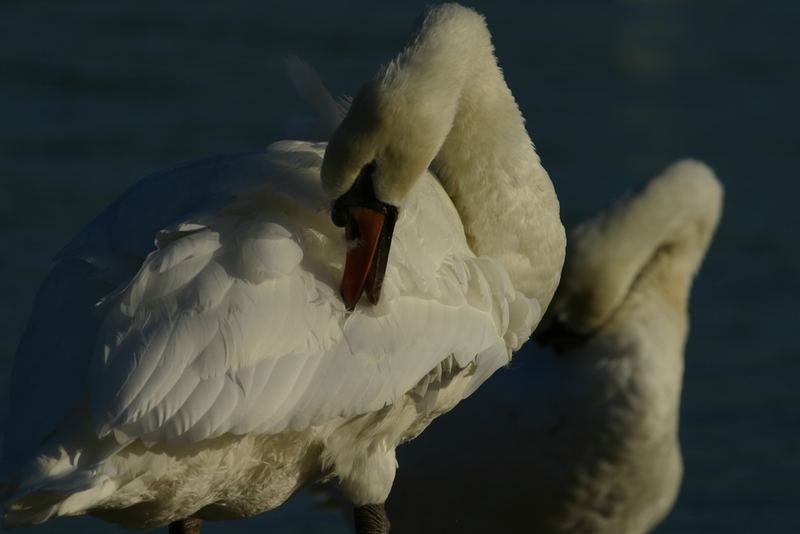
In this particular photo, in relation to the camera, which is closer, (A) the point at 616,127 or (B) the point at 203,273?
(B) the point at 203,273

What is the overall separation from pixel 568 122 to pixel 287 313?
752 cm

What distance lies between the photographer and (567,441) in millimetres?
6758

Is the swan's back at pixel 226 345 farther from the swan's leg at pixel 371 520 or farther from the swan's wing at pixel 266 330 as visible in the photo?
the swan's leg at pixel 371 520

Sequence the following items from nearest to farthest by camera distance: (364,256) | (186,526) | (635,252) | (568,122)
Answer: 1. (364,256)
2. (186,526)
3. (635,252)
4. (568,122)

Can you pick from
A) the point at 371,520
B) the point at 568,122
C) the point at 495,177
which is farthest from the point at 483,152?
the point at 568,122

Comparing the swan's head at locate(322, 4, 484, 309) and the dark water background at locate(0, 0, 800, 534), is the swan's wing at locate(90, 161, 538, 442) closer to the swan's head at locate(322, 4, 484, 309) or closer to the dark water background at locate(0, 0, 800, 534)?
the swan's head at locate(322, 4, 484, 309)

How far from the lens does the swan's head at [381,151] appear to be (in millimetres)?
4457

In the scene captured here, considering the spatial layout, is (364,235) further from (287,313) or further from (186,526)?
(186,526)

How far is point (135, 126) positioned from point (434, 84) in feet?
21.3

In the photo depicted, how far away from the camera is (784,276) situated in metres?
9.71

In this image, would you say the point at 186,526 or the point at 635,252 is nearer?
the point at 186,526

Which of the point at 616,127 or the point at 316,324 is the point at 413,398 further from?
the point at 616,127

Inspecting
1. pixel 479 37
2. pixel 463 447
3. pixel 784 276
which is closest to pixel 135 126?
pixel 784 276

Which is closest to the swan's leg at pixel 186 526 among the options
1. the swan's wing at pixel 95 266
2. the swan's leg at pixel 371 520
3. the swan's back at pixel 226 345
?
the swan's back at pixel 226 345
